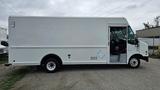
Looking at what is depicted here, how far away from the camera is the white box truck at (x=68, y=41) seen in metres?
10.5

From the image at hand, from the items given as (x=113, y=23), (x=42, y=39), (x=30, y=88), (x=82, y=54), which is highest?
(x=113, y=23)

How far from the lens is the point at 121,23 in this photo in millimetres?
11289

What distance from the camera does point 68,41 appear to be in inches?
428

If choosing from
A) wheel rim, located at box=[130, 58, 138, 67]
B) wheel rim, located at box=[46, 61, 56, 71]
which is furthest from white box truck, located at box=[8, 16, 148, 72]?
wheel rim, located at box=[130, 58, 138, 67]

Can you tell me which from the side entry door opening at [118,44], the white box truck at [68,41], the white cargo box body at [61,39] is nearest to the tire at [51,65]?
the white box truck at [68,41]

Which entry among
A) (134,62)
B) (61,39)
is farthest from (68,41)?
(134,62)

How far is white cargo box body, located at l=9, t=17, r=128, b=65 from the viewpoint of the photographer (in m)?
10.5

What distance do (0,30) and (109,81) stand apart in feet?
39.1

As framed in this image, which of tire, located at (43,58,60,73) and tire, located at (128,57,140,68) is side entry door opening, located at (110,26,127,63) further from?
tire, located at (43,58,60,73)

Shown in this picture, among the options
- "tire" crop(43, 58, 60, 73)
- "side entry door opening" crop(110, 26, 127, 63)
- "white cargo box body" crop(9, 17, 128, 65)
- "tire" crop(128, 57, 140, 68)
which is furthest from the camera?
"tire" crop(128, 57, 140, 68)

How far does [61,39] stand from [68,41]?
39cm

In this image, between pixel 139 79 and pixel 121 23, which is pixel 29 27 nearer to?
pixel 121 23

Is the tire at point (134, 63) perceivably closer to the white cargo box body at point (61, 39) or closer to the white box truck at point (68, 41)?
the white box truck at point (68, 41)

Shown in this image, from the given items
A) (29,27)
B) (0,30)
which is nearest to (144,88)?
(29,27)
